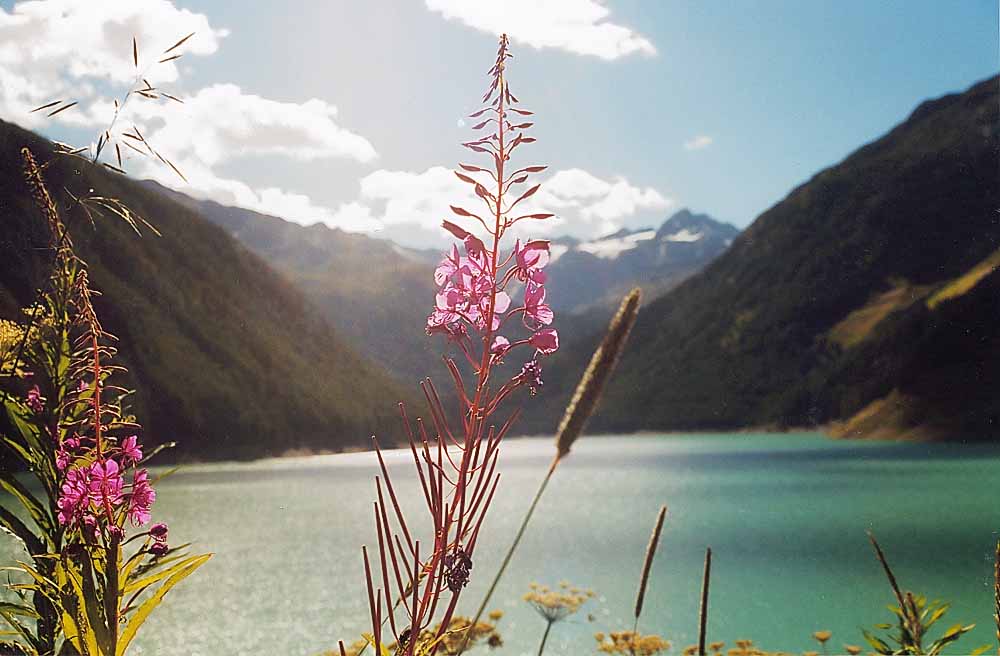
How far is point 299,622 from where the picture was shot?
407 inches

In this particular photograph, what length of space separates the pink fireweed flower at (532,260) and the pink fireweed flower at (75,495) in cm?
67

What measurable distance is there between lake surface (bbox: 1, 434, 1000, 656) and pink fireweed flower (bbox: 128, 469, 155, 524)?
4.55 ft

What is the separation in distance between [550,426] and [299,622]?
6574 centimetres

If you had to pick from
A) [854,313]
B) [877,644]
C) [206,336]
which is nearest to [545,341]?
[877,644]

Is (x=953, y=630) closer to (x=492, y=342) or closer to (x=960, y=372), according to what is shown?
(x=492, y=342)

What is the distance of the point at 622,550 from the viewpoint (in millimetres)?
17328

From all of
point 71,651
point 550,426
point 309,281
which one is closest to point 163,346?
point 71,651

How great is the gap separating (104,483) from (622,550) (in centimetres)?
1736

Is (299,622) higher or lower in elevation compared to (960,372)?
lower

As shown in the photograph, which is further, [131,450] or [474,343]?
[131,450]

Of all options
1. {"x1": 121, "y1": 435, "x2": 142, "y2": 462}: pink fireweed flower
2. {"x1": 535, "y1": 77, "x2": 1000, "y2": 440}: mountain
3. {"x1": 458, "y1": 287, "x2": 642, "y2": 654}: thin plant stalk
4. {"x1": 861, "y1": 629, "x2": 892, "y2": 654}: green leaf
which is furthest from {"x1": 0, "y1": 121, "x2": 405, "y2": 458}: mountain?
{"x1": 535, "y1": 77, "x2": 1000, "y2": 440}: mountain

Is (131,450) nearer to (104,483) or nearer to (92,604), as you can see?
(104,483)

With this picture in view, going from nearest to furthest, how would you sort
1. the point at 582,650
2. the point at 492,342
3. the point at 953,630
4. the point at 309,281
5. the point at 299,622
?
the point at 492,342 < the point at 953,630 < the point at 582,650 < the point at 299,622 < the point at 309,281

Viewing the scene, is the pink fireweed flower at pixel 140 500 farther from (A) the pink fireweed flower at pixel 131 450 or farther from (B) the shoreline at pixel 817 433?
(B) the shoreline at pixel 817 433
